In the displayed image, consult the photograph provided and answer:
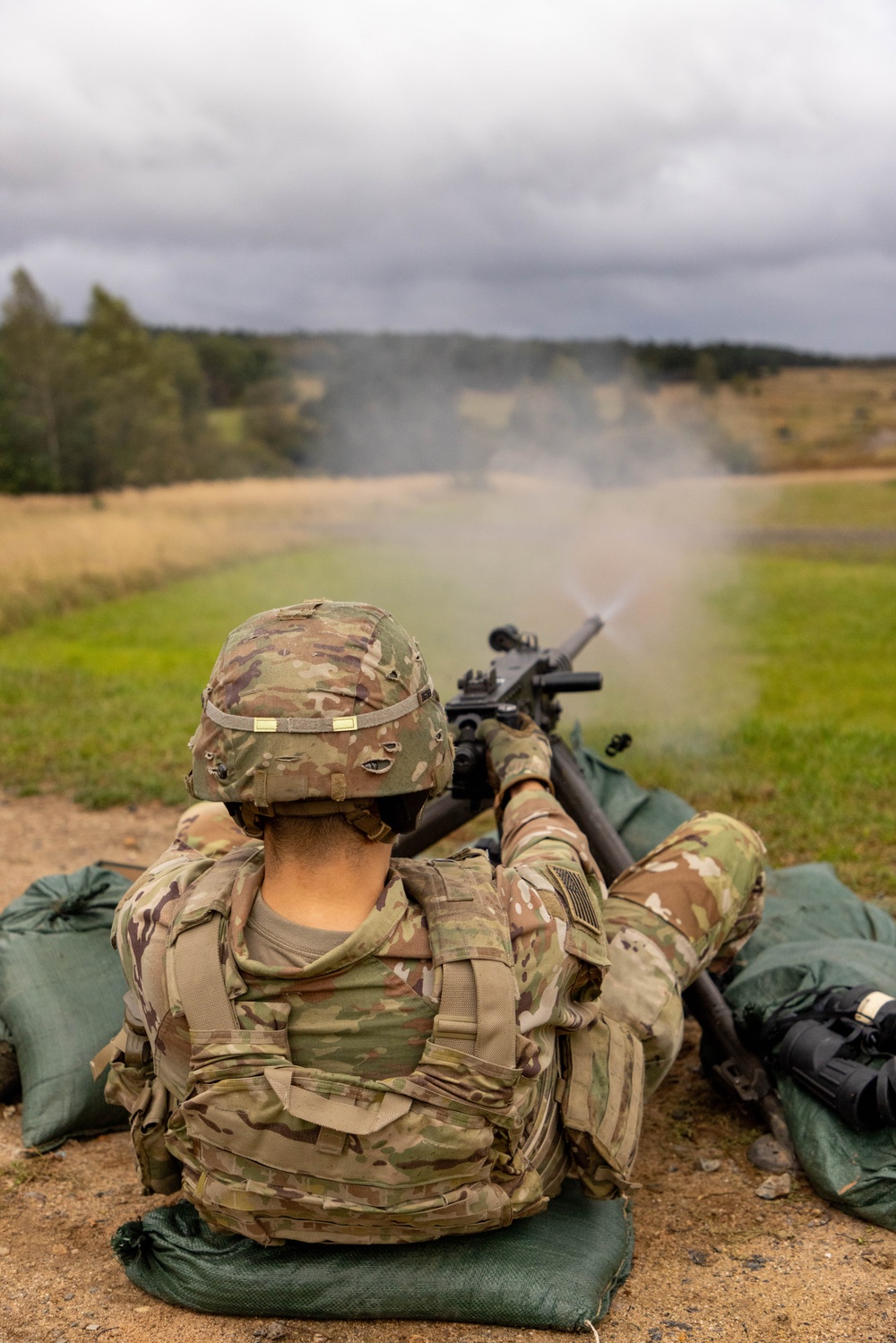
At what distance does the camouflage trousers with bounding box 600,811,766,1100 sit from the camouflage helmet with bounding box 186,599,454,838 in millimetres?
856

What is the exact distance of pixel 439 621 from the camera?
29.3 feet

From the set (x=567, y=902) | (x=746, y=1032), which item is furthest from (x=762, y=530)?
(x=567, y=902)

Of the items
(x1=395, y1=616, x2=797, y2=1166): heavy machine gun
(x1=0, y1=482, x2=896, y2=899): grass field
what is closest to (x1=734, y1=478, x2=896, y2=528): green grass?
(x1=0, y1=482, x2=896, y2=899): grass field

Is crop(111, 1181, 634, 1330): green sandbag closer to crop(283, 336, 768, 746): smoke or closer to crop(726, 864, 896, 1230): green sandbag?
crop(726, 864, 896, 1230): green sandbag

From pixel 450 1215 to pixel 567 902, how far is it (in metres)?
0.61

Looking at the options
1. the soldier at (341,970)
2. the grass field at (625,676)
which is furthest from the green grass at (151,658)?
the soldier at (341,970)

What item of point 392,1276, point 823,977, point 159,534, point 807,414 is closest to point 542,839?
point 392,1276

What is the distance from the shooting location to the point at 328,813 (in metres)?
1.96

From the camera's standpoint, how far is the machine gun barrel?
3937 millimetres

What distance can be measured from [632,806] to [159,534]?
12794 mm

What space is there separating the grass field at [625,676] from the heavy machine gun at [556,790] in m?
1.74

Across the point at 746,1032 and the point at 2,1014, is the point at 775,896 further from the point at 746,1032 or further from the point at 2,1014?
the point at 2,1014

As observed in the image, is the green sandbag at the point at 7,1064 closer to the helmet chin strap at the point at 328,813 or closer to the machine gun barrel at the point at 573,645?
the helmet chin strap at the point at 328,813

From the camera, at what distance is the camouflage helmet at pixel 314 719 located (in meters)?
1.93
